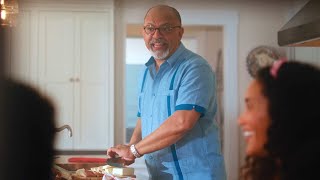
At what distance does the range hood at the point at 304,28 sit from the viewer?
0.94m

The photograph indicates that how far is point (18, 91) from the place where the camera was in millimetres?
1158

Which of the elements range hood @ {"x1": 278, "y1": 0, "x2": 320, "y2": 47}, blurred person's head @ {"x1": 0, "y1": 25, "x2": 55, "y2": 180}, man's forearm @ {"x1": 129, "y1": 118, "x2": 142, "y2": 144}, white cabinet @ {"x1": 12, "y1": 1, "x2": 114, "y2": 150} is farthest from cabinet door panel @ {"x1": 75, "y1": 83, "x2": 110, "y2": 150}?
range hood @ {"x1": 278, "y1": 0, "x2": 320, "y2": 47}

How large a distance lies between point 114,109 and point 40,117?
333mm

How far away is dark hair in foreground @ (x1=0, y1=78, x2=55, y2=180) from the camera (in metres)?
0.89

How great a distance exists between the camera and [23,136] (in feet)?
3.11

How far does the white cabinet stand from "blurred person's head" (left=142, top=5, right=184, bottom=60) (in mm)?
292

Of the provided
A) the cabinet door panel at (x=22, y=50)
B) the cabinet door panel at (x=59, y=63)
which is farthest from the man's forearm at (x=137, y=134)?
the cabinet door panel at (x=22, y=50)

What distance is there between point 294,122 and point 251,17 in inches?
24.7

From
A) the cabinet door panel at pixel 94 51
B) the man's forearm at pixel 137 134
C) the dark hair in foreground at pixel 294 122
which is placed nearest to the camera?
the dark hair in foreground at pixel 294 122

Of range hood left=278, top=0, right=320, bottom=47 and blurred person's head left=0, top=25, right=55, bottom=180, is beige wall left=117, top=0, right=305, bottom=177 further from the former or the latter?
blurred person's head left=0, top=25, right=55, bottom=180

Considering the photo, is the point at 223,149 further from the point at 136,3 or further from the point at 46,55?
the point at 46,55

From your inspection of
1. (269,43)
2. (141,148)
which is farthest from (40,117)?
(269,43)

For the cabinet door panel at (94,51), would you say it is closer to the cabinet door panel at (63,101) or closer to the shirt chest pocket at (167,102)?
the cabinet door panel at (63,101)

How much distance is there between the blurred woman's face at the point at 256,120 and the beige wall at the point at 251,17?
1.66 ft
